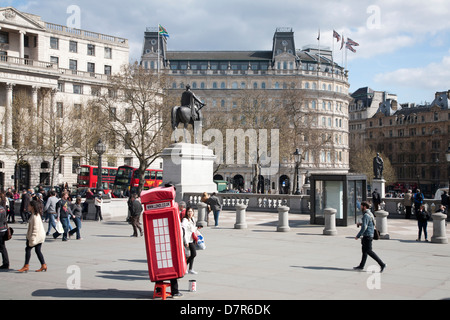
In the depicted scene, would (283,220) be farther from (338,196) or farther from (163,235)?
(163,235)

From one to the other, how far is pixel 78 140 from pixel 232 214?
32.0m

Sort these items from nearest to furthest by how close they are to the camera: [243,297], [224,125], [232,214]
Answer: [243,297] < [232,214] < [224,125]

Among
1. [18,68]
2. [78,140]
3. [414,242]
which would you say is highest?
[18,68]

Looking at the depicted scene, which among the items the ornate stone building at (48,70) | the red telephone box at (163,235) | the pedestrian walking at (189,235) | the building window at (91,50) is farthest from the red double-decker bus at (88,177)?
the red telephone box at (163,235)

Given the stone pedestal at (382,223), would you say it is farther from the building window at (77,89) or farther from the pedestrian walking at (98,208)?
the building window at (77,89)

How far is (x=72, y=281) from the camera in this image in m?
11.0

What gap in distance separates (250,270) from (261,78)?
3487 inches

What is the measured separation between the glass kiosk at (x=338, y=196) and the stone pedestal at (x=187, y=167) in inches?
387

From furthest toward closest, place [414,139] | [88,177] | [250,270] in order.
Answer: [414,139] → [88,177] → [250,270]

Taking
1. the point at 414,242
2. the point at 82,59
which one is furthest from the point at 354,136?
the point at 414,242

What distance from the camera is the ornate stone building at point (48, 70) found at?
66500mm

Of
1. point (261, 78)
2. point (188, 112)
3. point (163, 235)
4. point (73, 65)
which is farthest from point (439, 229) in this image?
point (261, 78)

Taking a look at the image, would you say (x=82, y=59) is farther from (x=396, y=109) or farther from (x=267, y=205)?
(x=396, y=109)

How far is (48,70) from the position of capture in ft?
231
